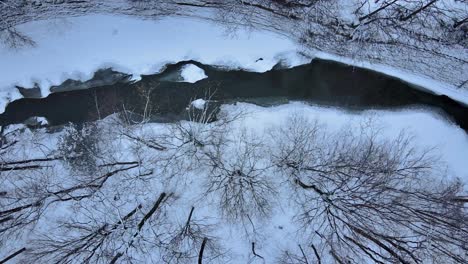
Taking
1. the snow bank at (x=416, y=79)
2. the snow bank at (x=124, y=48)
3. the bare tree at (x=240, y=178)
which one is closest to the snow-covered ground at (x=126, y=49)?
the snow bank at (x=124, y=48)

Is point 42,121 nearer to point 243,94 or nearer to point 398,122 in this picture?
point 243,94

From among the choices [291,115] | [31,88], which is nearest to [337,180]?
[291,115]

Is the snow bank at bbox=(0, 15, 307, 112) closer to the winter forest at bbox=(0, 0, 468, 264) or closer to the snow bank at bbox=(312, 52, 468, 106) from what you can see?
the winter forest at bbox=(0, 0, 468, 264)

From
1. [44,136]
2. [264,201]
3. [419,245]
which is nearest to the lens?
[419,245]

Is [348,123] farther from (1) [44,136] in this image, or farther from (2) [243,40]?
(1) [44,136]

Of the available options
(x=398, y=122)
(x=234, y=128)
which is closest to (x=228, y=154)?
(x=234, y=128)

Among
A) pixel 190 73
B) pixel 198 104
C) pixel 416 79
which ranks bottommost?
pixel 198 104

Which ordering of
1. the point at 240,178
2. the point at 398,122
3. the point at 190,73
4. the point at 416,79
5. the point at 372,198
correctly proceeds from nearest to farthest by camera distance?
the point at 372,198
the point at 240,178
the point at 398,122
the point at 190,73
the point at 416,79
